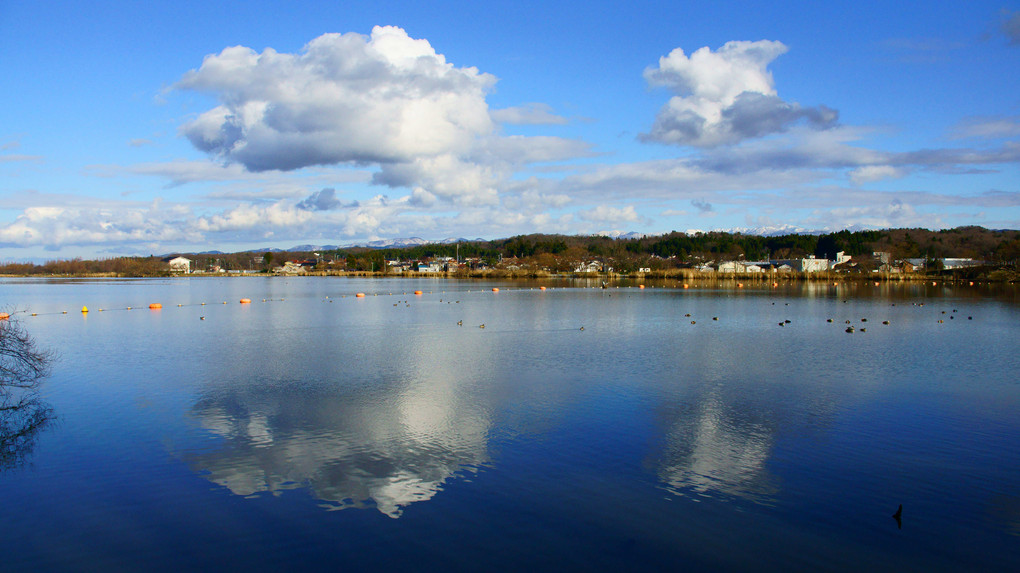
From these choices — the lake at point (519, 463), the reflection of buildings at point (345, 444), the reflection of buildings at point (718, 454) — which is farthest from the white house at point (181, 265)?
the reflection of buildings at point (718, 454)

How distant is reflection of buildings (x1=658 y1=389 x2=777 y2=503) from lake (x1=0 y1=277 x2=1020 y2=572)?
0.04m

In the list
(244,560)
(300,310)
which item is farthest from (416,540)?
(300,310)

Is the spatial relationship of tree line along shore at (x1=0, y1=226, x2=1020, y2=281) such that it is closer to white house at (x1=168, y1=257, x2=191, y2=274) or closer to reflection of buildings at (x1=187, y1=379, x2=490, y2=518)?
white house at (x1=168, y1=257, x2=191, y2=274)

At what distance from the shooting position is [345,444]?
9.19 metres

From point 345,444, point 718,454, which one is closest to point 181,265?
point 345,444

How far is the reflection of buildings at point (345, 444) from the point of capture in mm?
7625

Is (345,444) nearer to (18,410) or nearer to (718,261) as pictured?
(18,410)

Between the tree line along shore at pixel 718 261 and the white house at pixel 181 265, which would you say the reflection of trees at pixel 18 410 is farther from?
the white house at pixel 181 265

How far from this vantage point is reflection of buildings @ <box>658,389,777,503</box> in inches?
299

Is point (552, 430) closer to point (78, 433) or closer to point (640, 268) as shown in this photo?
point (78, 433)

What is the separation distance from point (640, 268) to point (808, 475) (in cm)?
9810

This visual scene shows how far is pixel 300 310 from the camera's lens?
34.8m

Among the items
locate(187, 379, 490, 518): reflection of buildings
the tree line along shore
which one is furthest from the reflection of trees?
the tree line along shore

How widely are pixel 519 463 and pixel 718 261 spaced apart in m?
116
